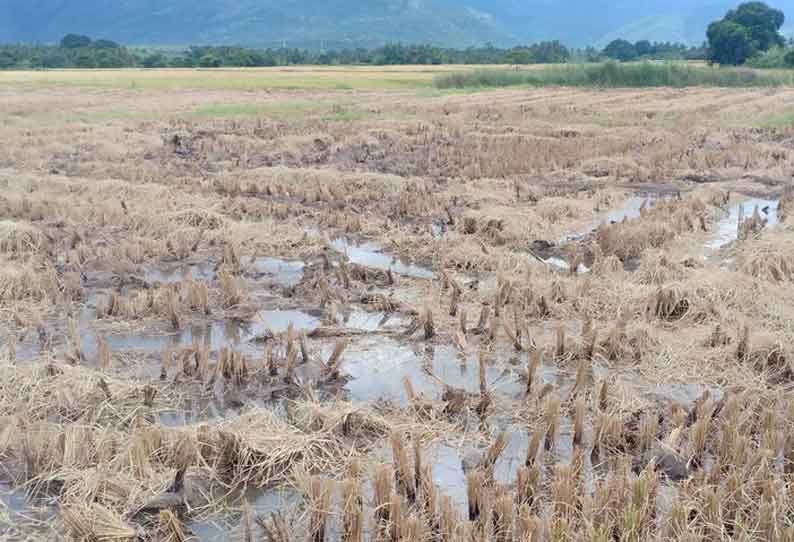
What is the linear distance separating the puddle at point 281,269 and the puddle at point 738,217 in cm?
478

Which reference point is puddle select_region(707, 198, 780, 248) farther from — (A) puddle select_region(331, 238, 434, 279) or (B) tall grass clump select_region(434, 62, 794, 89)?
(B) tall grass clump select_region(434, 62, 794, 89)

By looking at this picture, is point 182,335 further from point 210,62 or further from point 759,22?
point 759,22

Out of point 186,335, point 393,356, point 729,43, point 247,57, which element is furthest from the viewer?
point 247,57

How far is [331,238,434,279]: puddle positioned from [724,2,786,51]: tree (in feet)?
205

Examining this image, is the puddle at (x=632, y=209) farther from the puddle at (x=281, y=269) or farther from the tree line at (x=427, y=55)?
the tree line at (x=427, y=55)

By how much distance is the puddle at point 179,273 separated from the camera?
7841 mm

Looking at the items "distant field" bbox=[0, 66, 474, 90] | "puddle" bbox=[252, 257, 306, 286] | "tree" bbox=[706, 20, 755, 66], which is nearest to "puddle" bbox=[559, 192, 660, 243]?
"puddle" bbox=[252, 257, 306, 286]

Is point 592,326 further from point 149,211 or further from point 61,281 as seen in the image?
point 149,211

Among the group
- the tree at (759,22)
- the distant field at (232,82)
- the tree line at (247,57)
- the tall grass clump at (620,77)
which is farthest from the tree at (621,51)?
the distant field at (232,82)

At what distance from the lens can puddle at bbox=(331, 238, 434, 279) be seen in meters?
8.03

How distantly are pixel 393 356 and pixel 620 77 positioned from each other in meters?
38.7

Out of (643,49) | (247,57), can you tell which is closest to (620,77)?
(247,57)

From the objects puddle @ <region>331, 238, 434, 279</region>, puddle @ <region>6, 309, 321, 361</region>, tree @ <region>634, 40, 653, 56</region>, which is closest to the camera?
puddle @ <region>6, 309, 321, 361</region>

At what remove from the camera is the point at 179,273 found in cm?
808
